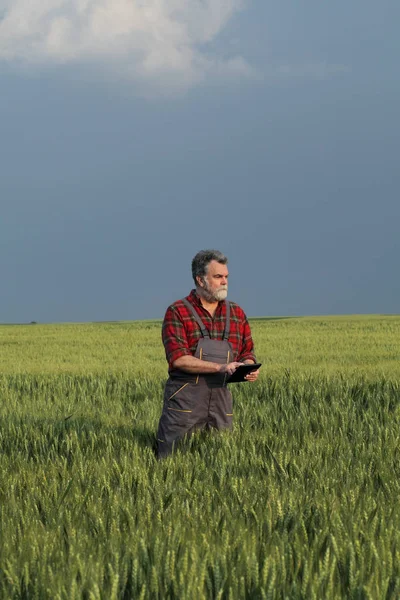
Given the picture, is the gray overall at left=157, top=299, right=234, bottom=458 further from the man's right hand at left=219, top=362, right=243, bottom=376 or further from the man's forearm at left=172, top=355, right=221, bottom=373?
the man's right hand at left=219, top=362, right=243, bottom=376

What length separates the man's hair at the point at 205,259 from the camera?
6.07 metres

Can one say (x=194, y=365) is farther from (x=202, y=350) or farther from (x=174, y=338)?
(x=174, y=338)

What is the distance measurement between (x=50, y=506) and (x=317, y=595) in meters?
2.21

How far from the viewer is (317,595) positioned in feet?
10.3

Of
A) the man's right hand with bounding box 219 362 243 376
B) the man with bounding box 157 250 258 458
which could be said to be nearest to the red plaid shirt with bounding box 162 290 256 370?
the man with bounding box 157 250 258 458

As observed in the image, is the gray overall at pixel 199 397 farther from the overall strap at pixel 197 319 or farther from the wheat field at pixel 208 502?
the wheat field at pixel 208 502

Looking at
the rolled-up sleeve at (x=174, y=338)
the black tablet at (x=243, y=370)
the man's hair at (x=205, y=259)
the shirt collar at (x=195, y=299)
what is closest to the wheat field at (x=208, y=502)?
the black tablet at (x=243, y=370)

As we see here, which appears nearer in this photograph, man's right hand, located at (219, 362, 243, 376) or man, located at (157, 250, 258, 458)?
man's right hand, located at (219, 362, 243, 376)

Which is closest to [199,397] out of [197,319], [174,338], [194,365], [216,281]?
[194,365]

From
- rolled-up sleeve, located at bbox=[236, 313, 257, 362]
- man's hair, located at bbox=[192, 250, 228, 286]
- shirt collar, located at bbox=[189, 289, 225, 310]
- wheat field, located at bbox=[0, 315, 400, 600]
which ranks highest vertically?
man's hair, located at bbox=[192, 250, 228, 286]

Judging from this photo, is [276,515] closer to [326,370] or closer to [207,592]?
[207,592]

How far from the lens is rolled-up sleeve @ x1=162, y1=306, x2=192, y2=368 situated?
6113mm

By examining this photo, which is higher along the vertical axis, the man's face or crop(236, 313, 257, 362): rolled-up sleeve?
the man's face

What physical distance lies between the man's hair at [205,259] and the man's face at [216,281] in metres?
0.03
